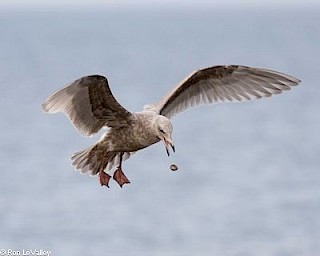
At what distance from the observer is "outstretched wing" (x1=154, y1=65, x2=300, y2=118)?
11.9 meters

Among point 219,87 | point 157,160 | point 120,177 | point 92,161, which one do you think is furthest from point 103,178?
point 157,160

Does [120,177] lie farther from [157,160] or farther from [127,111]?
[157,160]

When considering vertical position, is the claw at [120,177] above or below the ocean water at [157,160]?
below

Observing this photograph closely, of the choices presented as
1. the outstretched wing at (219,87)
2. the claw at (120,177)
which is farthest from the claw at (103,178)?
the outstretched wing at (219,87)

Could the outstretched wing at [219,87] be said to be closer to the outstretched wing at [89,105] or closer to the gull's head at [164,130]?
the outstretched wing at [89,105]

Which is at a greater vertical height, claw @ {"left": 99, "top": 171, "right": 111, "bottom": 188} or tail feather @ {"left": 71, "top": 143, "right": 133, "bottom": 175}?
tail feather @ {"left": 71, "top": 143, "right": 133, "bottom": 175}

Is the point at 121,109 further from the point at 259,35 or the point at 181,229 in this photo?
the point at 259,35

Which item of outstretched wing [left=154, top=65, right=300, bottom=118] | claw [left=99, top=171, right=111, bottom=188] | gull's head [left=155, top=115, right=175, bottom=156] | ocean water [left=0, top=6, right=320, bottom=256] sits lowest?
gull's head [left=155, top=115, right=175, bottom=156]

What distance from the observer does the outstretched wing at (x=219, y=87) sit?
1188 centimetres

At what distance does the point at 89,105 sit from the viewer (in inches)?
437

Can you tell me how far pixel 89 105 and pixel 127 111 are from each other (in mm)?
338

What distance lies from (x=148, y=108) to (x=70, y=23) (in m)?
96.7

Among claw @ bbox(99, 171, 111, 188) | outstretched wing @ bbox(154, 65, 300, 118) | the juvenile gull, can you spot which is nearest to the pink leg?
the juvenile gull

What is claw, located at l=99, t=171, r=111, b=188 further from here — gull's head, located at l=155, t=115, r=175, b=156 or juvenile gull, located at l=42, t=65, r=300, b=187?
gull's head, located at l=155, t=115, r=175, b=156
